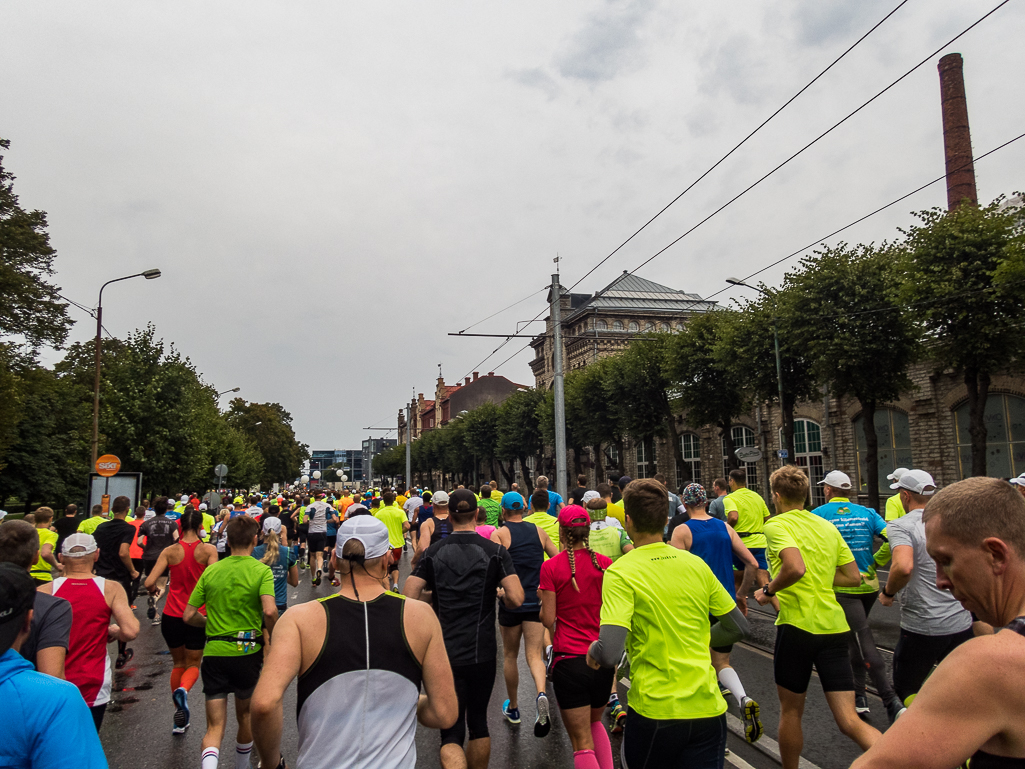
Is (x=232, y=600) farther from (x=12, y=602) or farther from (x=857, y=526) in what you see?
(x=857, y=526)

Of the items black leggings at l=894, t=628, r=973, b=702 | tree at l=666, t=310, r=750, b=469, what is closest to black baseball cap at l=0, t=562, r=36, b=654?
black leggings at l=894, t=628, r=973, b=702

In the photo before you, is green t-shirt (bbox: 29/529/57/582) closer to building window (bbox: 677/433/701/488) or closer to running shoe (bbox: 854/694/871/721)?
running shoe (bbox: 854/694/871/721)

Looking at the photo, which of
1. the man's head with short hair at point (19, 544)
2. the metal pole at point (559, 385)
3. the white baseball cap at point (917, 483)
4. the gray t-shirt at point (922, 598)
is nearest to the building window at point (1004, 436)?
the metal pole at point (559, 385)

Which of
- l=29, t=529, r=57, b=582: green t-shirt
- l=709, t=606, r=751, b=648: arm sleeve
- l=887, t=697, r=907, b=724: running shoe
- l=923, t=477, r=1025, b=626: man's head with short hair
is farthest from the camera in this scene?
l=29, t=529, r=57, b=582: green t-shirt

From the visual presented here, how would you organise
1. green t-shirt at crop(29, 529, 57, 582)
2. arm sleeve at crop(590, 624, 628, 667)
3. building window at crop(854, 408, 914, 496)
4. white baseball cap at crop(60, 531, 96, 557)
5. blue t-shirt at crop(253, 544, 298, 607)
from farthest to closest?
building window at crop(854, 408, 914, 496), green t-shirt at crop(29, 529, 57, 582), blue t-shirt at crop(253, 544, 298, 607), white baseball cap at crop(60, 531, 96, 557), arm sleeve at crop(590, 624, 628, 667)

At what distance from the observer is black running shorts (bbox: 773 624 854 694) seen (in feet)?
15.1

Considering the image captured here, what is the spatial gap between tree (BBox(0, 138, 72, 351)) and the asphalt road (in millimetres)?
26092

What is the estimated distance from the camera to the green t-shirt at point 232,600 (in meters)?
5.08

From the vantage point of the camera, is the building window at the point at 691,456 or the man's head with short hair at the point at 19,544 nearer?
the man's head with short hair at the point at 19,544

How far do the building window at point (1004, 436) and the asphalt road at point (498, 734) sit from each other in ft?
70.8

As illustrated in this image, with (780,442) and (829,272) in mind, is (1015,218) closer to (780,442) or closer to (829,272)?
(829,272)

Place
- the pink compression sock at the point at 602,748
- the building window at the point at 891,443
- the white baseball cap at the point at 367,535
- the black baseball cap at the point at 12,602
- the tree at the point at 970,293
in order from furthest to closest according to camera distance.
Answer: the building window at the point at 891,443
the tree at the point at 970,293
the pink compression sock at the point at 602,748
the white baseball cap at the point at 367,535
the black baseball cap at the point at 12,602

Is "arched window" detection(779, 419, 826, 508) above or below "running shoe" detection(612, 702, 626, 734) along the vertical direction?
above

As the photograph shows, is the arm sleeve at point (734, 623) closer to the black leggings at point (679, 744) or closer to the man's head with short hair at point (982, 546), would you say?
the black leggings at point (679, 744)
